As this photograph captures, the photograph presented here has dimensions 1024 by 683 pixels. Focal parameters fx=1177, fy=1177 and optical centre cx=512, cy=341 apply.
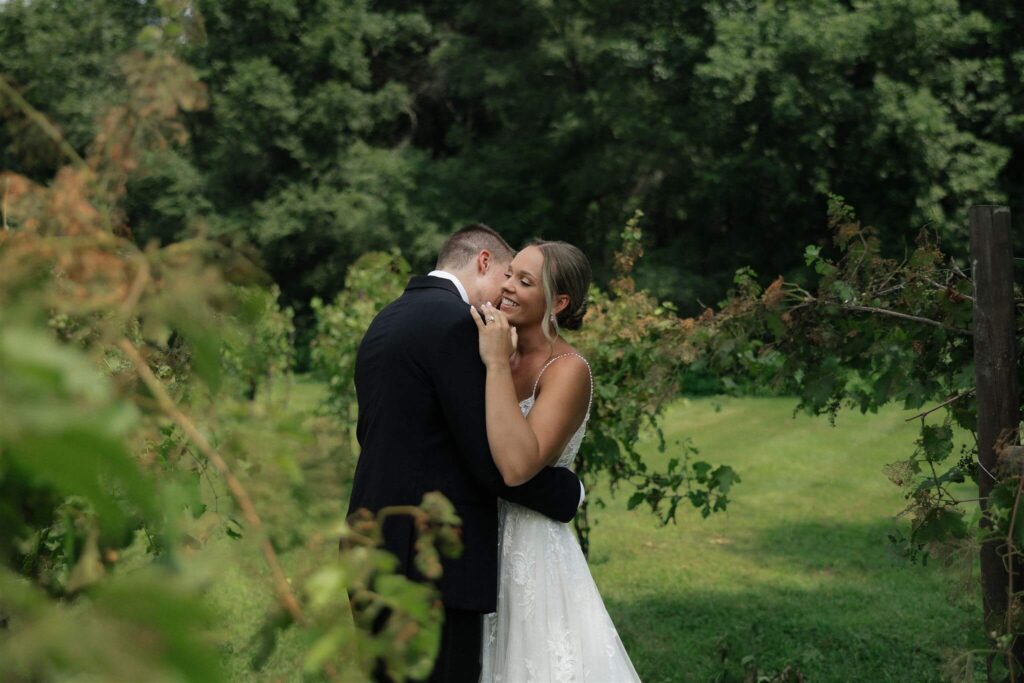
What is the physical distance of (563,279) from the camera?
3.72m

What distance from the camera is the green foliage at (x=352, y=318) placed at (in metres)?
10.1

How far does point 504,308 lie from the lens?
3717mm

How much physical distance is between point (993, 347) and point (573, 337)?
265 centimetres

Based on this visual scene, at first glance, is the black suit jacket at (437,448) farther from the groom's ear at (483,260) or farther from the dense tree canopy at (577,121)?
the dense tree canopy at (577,121)

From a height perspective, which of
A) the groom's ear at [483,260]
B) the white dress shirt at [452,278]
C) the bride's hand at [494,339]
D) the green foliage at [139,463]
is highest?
the groom's ear at [483,260]

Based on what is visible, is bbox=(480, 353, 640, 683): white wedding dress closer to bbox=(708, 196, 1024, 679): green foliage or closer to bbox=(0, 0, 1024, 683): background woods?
bbox=(0, 0, 1024, 683): background woods

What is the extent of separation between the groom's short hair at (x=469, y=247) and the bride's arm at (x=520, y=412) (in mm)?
545

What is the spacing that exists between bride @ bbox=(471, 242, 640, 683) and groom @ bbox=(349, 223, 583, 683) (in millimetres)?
149

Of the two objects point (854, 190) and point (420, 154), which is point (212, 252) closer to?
point (854, 190)

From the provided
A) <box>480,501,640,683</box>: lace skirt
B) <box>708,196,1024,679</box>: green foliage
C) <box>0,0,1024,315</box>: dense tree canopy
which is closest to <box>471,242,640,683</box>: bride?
<box>480,501,640,683</box>: lace skirt

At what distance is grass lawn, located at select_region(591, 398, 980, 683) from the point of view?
6.50 metres

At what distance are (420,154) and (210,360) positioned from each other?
3120 cm

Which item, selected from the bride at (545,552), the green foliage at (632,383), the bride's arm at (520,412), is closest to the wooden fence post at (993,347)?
the bride at (545,552)

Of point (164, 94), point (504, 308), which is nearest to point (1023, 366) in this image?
point (504, 308)
